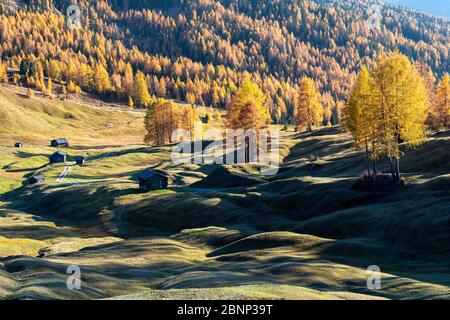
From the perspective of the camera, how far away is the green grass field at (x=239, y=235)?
119 feet

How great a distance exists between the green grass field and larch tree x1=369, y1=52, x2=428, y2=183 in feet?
19.6

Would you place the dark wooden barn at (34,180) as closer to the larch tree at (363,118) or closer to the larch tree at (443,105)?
the larch tree at (363,118)

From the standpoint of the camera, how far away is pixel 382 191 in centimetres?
6138

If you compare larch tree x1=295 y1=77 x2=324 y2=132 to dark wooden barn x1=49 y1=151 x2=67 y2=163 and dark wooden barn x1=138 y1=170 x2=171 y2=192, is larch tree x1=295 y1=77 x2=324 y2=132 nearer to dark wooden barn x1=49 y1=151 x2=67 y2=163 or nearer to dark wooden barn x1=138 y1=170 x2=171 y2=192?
dark wooden barn x1=138 y1=170 x2=171 y2=192

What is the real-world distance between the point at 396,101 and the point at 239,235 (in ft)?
85.6

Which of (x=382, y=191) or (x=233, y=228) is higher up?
(x=382, y=191)

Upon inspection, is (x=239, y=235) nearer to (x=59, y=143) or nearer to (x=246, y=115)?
(x=246, y=115)

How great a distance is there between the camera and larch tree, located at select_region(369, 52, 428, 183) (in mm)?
60875

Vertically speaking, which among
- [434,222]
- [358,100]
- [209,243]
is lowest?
[209,243]

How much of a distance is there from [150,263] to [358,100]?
3686 cm

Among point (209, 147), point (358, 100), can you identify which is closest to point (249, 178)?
point (358, 100)

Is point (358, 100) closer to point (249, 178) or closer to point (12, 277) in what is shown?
point (249, 178)
